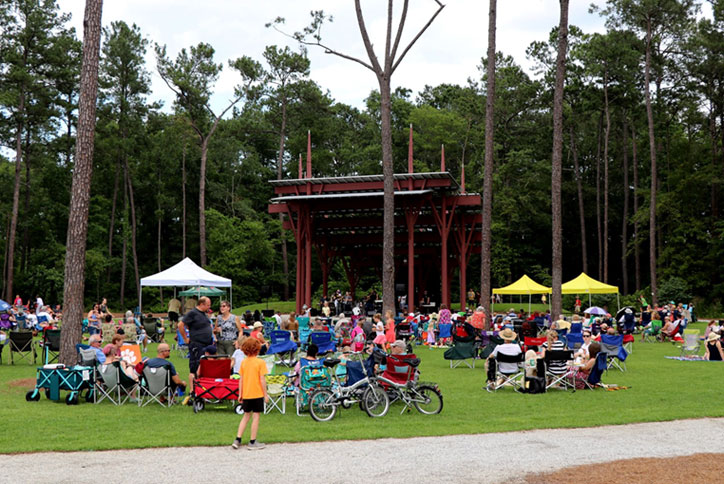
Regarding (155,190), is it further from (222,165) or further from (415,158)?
(415,158)

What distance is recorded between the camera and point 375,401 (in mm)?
8750

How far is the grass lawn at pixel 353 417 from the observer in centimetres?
726

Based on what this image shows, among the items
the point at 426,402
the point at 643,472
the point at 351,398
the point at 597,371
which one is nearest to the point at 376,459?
→ the point at 643,472

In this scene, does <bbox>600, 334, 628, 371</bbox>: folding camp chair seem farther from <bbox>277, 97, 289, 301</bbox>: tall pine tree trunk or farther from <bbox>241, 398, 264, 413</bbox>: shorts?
<bbox>277, 97, 289, 301</bbox>: tall pine tree trunk

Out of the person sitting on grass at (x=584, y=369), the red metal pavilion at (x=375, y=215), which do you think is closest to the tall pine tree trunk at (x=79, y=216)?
the person sitting on grass at (x=584, y=369)

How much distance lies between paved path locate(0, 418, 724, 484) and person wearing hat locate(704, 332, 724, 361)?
8894 mm

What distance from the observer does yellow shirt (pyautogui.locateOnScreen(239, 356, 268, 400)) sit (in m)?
6.86

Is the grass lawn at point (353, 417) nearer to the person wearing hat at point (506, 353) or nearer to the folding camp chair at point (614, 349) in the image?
the person wearing hat at point (506, 353)

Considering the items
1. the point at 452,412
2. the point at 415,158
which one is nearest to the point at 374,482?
the point at 452,412

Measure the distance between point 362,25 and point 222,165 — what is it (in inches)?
1101

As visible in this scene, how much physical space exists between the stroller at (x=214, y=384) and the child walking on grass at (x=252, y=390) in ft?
6.53

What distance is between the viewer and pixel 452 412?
907 centimetres

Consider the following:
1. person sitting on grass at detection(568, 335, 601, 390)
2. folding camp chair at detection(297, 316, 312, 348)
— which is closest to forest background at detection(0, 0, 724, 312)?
folding camp chair at detection(297, 316, 312, 348)

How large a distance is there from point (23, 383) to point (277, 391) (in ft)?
17.0
